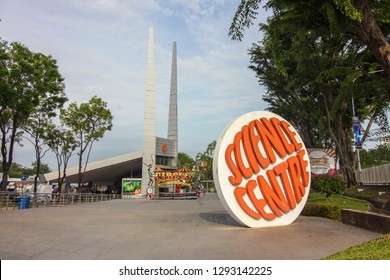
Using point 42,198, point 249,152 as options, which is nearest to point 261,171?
point 249,152

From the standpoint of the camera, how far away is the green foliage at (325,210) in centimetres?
1286

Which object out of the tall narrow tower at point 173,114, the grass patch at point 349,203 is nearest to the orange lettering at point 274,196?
the grass patch at point 349,203

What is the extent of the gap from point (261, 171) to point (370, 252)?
17.1 feet

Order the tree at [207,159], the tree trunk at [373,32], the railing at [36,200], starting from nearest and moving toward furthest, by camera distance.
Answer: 1. the tree trunk at [373,32]
2. the railing at [36,200]
3. the tree at [207,159]

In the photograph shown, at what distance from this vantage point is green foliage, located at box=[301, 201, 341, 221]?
12.9 m

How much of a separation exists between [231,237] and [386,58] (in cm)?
635

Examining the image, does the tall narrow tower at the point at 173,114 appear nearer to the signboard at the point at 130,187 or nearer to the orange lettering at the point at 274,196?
the signboard at the point at 130,187

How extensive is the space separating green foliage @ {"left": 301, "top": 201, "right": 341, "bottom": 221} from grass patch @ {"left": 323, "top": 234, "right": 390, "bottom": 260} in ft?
20.6

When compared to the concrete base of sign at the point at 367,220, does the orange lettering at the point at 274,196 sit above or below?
above

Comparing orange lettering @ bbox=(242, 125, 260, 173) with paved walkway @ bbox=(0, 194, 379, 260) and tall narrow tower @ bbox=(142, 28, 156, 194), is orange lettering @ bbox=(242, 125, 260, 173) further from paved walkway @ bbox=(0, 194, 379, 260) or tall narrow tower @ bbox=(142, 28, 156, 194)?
tall narrow tower @ bbox=(142, 28, 156, 194)

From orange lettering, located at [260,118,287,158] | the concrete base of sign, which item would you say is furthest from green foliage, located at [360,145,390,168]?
orange lettering, located at [260,118,287,158]

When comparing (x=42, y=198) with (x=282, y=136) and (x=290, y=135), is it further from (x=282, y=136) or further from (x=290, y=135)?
(x=290, y=135)

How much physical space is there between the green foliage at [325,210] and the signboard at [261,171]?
2.34 metres

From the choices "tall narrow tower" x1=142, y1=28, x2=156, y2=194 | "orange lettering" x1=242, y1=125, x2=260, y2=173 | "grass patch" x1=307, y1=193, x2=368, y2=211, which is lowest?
"grass patch" x1=307, y1=193, x2=368, y2=211
